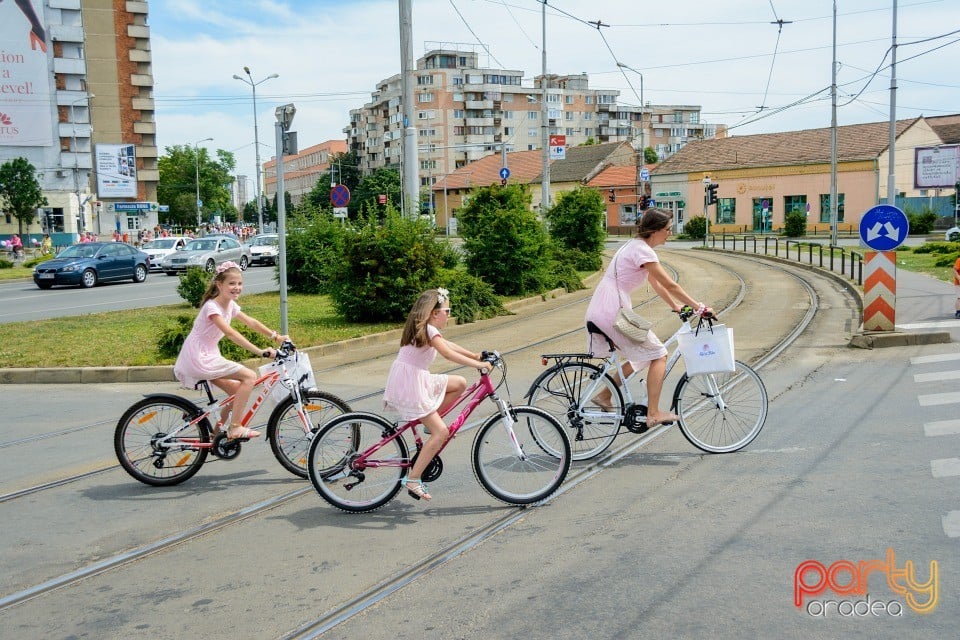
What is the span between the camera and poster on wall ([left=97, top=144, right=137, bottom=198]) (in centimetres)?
8138

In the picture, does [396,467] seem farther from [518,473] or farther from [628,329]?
[628,329]

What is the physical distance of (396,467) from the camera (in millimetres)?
5945

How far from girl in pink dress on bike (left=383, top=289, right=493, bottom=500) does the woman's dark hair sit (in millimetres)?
1941

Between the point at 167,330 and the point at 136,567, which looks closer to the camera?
the point at 136,567

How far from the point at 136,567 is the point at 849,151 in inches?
2465

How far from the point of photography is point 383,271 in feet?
52.5

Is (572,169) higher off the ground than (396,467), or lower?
higher

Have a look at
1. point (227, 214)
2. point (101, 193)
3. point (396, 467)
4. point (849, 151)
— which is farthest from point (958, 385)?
point (227, 214)

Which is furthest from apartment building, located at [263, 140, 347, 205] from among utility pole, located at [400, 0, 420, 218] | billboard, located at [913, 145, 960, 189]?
utility pole, located at [400, 0, 420, 218]

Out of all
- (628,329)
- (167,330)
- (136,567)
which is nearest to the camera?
(136,567)

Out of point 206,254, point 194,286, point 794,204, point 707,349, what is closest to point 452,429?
point 707,349

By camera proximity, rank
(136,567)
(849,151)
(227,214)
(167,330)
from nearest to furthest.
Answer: (136,567) → (167,330) → (849,151) → (227,214)

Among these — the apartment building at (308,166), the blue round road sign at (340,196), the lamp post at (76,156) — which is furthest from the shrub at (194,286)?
the apartment building at (308,166)

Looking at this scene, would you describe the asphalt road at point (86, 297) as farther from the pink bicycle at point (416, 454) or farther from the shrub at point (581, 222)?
the pink bicycle at point (416, 454)
